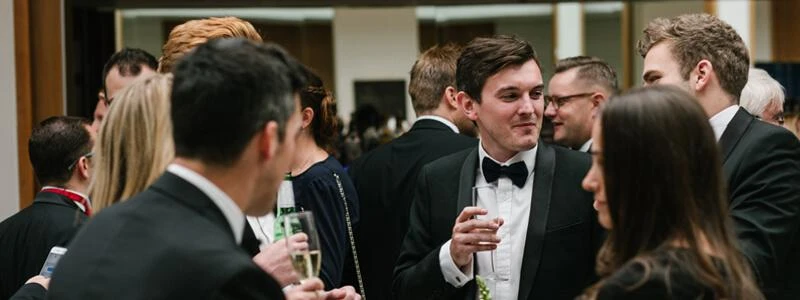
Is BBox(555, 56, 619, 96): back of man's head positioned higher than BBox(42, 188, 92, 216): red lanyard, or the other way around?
BBox(555, 56, 619, 96): back of man's head

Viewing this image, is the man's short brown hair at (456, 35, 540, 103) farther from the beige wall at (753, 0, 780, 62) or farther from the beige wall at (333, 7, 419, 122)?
the beige wall at (753, 0, 780, 62)

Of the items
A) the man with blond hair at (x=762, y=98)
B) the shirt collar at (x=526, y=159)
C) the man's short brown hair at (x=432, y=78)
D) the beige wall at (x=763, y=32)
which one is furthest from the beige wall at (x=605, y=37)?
the shirt collar at (x=526, y=159)

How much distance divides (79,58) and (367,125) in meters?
2.86

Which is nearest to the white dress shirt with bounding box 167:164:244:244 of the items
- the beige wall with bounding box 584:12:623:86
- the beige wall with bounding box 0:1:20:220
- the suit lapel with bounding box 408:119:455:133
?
the suit lapel with bounding box 408:119:455:133

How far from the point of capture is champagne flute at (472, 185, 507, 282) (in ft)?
9.67

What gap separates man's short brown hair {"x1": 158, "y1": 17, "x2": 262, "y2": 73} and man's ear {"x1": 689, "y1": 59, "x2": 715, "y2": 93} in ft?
3.90

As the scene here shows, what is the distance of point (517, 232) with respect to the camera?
323 centimetres

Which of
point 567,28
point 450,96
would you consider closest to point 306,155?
point 450,96

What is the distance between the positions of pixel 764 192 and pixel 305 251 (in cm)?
134

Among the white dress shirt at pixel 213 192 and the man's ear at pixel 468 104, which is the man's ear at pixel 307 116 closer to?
the man's ear at pixel 468 104

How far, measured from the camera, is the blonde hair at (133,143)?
2400 mm

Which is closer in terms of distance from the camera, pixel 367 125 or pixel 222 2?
pixel 222 2

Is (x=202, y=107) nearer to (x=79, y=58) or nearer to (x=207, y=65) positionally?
(x=207, y=65)

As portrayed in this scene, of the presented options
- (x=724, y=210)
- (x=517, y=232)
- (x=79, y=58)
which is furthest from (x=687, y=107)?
(x=79, y=58)
